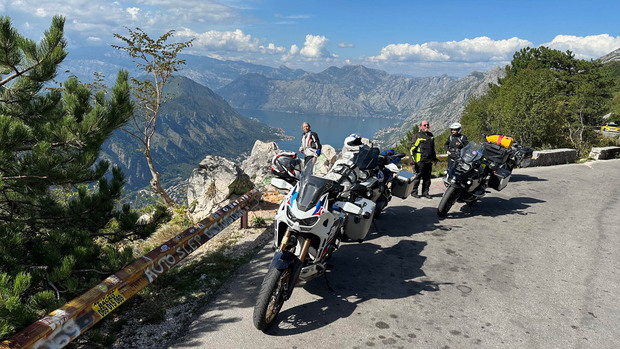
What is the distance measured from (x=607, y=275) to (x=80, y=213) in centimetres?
849

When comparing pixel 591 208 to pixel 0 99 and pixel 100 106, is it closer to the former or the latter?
pixel 100 106

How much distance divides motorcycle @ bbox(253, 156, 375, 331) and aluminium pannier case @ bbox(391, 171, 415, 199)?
3.59 meters

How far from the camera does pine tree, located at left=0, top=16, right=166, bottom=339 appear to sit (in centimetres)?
380

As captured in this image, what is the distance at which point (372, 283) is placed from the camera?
5605mm

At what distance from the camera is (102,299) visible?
3.82 m

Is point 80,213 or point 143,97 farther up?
point 143,97

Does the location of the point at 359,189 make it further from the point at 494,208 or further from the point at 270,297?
the point at 494,208

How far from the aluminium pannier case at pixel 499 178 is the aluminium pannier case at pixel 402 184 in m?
2.94

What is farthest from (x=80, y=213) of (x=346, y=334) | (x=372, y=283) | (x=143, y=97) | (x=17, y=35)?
(x=143, y=97)

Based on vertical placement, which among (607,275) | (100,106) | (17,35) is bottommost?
(607,275)

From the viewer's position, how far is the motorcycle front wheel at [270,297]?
4023 mm

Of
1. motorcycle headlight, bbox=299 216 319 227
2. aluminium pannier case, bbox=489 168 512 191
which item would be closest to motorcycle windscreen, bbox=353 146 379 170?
motorcycle headlight, bbox=299 216 319 227

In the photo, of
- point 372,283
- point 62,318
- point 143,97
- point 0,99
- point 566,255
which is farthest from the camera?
point 143,97

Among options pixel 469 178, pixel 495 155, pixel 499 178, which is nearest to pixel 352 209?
pixel 469 178
